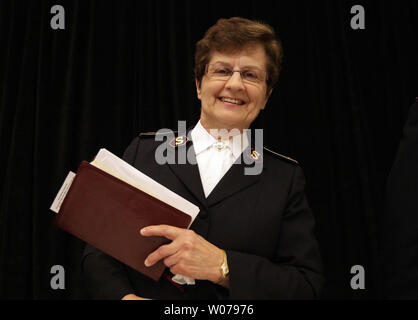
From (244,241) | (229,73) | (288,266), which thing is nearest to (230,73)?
(229,73)

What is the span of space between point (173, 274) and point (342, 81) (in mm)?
1428

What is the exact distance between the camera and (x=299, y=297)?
3.08 ft

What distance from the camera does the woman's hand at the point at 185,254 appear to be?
0.89m

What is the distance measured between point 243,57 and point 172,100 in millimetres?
740

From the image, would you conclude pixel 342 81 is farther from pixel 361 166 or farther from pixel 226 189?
pixel 226 189

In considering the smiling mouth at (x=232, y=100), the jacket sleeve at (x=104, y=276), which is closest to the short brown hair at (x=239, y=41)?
the smiling mouth at (x=232, y=100)

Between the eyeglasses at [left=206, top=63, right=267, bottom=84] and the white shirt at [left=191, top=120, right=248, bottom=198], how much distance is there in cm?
19

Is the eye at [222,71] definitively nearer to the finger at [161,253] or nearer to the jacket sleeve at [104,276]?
the finger at [161,253]

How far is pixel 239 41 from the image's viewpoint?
1104 mm

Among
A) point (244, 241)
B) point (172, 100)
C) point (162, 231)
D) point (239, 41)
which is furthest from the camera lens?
point (172, 100)

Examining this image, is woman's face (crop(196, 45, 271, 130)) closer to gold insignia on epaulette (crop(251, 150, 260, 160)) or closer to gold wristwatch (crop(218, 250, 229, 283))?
gold insignia on epaulette (crop(251, 150, 260, 160))

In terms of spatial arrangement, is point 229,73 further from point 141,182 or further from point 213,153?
point 141,182

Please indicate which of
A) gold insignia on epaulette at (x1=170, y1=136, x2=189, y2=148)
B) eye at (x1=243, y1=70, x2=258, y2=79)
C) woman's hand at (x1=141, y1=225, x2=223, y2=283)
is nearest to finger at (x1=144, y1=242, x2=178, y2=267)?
woman's hand at (x1=141, y1=225, x2=223, y2=283)

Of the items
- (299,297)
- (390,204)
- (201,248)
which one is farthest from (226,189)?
(390,204)
